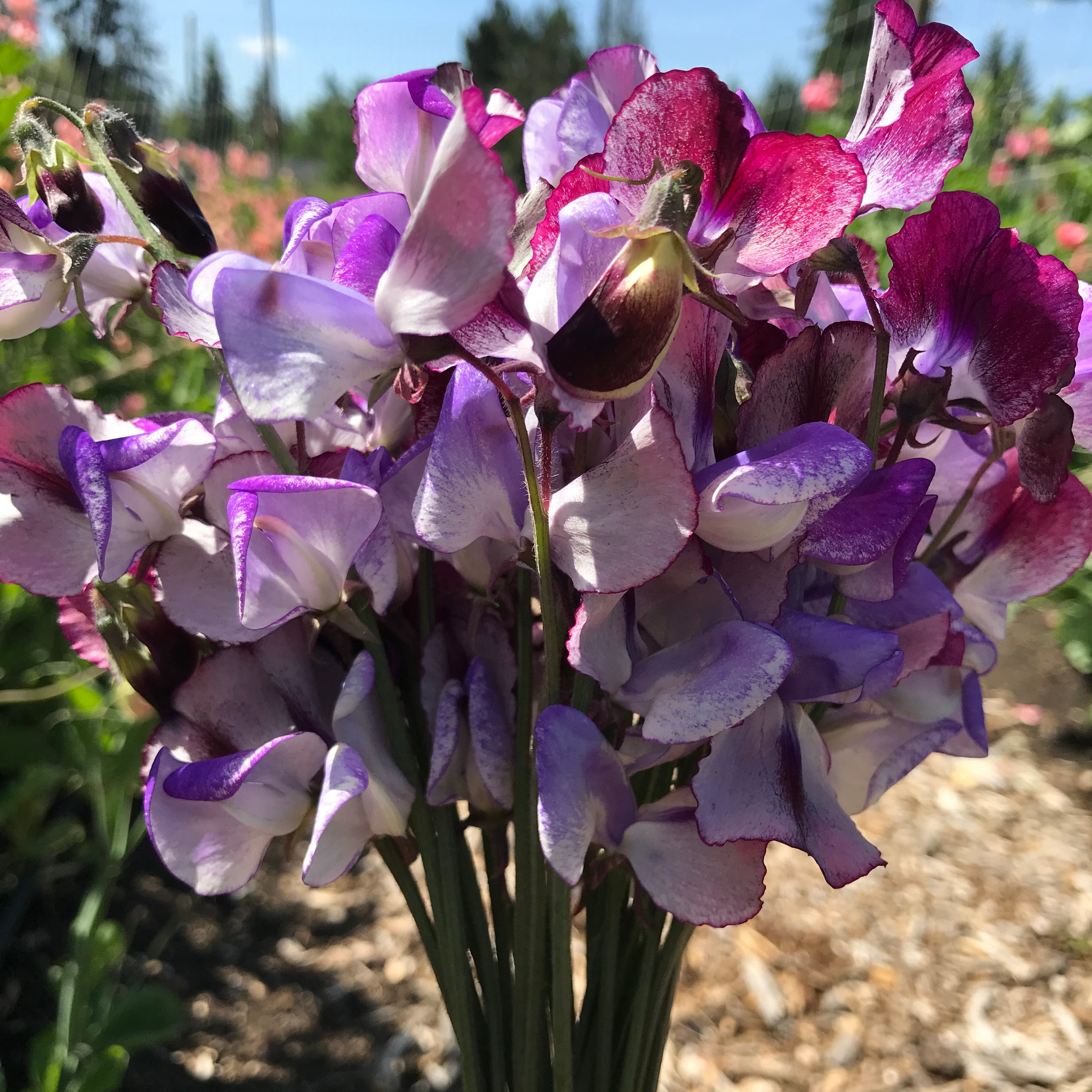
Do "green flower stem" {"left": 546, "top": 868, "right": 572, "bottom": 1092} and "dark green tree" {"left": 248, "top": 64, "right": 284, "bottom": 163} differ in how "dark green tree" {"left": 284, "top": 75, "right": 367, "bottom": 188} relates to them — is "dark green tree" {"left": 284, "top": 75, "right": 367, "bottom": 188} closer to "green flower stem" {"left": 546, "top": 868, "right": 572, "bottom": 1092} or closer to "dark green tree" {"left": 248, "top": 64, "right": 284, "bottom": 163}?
"dark green tree" {"left": 248, "top": 64, "right": 284, "bottom": 163}

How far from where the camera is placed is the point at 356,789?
295 mm

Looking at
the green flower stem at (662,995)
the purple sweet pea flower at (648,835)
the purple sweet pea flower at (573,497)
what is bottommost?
the green flower stem at (662,995)

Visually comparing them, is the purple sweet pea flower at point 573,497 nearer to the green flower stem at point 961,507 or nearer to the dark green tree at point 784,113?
the green flower stem at point 961,507

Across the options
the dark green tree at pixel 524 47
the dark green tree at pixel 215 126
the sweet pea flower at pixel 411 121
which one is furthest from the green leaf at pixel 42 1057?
the dark green tree at pixel 524 47

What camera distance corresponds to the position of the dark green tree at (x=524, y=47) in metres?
14.5

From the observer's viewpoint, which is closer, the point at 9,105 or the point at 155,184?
the point at 155,184

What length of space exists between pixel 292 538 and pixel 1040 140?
11.3ft

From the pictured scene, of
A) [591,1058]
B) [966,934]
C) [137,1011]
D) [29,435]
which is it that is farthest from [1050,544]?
[966,934]

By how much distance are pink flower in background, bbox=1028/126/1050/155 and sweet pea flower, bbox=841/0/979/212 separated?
10.6 feet

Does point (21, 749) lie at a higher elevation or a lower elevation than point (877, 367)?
lower

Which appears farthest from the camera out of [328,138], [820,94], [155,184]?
[328,138]

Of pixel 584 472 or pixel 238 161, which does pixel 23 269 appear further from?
pixel 238 161

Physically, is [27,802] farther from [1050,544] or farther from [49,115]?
[1050,544]

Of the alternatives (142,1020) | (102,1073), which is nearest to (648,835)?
(102,1073)
